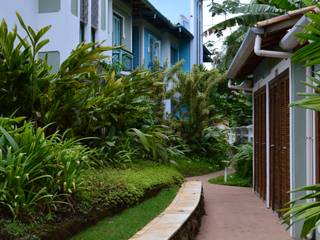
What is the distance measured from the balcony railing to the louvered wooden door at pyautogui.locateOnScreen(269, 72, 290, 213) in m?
8.81

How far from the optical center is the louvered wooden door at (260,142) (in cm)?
1045

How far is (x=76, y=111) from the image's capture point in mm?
8812

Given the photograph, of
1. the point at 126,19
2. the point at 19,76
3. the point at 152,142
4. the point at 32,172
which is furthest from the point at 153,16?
the point at 32,172

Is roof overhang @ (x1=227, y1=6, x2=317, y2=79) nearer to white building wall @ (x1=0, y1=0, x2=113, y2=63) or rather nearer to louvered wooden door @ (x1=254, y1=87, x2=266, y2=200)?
louvered wooden door @ (x1=254, y1=87, x2=266, y2=200)

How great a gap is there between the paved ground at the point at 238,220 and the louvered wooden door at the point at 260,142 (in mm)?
298

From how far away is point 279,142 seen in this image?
27.3 feet

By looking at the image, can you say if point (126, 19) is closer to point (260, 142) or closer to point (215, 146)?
point (215, 146)

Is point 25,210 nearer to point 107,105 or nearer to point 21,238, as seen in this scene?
point 21,238

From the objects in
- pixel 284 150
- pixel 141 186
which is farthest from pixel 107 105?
pixel 284 150

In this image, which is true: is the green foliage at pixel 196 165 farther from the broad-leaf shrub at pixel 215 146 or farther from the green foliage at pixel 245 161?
the green foliage at pixel 245 161

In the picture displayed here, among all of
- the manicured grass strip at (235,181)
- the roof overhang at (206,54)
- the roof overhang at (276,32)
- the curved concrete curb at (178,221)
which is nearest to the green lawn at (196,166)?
the manicured grass strip at (235,181)

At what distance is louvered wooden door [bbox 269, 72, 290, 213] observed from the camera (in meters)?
7.60

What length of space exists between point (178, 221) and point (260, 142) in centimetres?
506

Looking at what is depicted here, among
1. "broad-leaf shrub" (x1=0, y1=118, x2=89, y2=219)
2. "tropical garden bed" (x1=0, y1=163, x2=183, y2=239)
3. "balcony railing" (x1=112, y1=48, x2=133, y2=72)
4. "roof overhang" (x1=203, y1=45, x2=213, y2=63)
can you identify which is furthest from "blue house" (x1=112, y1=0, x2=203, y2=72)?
"broad-leaf shrub" (x1=0, y1=118, x2=89, y2=219)
